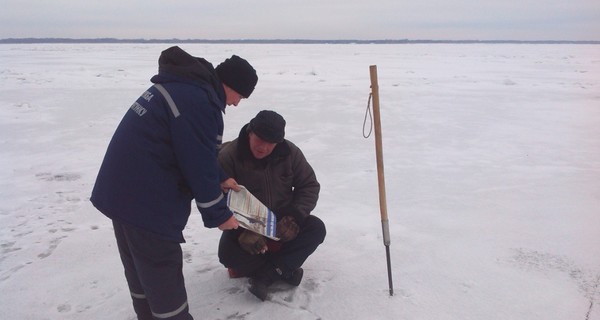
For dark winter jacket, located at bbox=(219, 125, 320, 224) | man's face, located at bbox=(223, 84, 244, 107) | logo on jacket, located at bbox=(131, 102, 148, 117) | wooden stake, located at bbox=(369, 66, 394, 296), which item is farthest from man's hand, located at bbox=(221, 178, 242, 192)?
wooden stake, located at bbox=(369, 66, 394, 296)

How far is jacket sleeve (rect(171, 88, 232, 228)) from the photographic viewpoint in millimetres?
1791

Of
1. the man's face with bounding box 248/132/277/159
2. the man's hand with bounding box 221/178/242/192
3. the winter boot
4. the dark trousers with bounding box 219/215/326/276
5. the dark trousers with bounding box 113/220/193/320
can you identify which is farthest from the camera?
the winter boot

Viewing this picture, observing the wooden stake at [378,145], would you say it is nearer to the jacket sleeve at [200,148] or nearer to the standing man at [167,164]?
the standing man at [167,164]

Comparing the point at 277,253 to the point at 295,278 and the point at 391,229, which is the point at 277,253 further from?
the point at 391,229

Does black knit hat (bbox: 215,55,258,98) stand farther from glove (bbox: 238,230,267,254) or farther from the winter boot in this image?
the winter boot

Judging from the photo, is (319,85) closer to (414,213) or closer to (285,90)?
(285,90)

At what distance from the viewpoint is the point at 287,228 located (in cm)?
266

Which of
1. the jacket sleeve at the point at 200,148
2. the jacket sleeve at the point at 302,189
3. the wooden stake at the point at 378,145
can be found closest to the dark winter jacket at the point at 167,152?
the jacket sleeve at the point at 200,148

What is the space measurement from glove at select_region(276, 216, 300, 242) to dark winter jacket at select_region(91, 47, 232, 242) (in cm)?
74

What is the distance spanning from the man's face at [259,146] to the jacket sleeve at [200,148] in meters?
0.60

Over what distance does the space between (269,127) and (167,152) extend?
736 millimetres

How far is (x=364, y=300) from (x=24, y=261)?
→ 2.40 metres

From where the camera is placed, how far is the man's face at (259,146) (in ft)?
8.40

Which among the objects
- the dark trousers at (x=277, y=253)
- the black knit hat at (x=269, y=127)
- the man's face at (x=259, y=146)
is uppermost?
the black knit hat at (x=269, y=127)
